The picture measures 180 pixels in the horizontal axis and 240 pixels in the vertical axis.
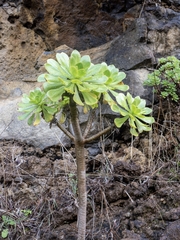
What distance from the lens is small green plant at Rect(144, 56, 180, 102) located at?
85.0 inches

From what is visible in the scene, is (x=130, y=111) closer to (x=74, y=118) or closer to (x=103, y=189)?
(x=74, y=118)

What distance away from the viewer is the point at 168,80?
7.33 feet

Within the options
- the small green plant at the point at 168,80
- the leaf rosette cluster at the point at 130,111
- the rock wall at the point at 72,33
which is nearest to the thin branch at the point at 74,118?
the leaf rosette cluster at the point at 130,111

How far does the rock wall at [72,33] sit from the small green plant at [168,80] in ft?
1.40

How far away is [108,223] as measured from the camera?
5.53 ft

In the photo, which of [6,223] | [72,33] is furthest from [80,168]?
[72,33]

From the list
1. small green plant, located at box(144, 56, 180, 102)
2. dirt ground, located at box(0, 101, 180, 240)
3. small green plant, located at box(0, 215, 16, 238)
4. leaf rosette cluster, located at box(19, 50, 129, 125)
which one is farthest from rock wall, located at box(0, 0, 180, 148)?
leaf rosette cluster, located at box(19, 50, 129, 125)

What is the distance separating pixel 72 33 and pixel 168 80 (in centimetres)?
122

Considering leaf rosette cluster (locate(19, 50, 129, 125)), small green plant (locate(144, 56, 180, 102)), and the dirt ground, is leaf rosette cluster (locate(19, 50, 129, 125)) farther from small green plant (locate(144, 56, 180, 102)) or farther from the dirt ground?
small green plant (locate(144, 56, 180, 102))

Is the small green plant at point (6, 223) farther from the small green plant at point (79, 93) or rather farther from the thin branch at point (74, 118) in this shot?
the thin branch at point (74, 118)

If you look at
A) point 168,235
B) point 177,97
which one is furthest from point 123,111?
point 177,97

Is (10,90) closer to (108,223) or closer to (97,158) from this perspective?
(97,158)

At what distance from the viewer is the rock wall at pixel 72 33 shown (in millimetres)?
2678

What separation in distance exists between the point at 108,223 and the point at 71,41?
1.90 meters
